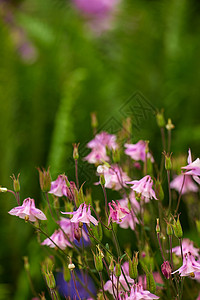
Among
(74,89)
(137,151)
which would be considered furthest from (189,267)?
(74,89)

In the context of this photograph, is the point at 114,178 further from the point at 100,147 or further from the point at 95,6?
the point at 95,6

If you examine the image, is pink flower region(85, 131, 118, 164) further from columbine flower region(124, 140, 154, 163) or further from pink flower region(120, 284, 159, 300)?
pink flower region(120, 284, 159, 300)

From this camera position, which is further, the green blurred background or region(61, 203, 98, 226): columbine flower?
the green blurred background

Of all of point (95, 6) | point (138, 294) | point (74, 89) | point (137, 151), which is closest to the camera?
point (138, 294)

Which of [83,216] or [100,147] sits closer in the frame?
[83,216]

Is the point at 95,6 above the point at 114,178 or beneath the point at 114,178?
above

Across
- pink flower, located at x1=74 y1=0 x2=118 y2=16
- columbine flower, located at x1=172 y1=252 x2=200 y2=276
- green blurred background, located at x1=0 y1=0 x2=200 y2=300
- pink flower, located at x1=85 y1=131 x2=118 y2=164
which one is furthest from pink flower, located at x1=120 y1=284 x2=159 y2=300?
pink flower, located at x1=74 y1=0 x2=118 y2=16

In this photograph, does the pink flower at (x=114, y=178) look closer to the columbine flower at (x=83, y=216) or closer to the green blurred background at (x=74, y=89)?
the columbine flower at (x=83, y=216)

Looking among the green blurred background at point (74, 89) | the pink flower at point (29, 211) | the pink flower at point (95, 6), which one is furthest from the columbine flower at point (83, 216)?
the pink flower at point (95, 6)
